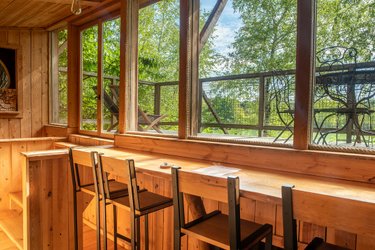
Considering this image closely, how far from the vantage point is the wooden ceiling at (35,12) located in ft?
10.5

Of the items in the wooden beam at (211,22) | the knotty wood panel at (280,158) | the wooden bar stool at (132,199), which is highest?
the wooden beam at (211,22)

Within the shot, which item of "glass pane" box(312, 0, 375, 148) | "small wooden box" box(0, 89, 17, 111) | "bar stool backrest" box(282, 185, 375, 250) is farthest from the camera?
"small wooden box" box(0, 89, 17, 111)

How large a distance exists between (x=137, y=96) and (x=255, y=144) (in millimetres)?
1475

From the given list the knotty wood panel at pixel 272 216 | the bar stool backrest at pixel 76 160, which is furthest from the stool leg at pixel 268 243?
the bar stool backrest at pixel 76 160

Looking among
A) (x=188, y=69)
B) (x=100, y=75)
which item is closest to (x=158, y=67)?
(x=188, y=69)

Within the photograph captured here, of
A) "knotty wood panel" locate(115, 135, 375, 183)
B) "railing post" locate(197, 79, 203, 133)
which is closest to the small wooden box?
"knotty wood panel" locate(115, 135, 375, 183)

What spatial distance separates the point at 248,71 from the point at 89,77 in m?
2.27

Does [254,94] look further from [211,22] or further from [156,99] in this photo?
[156,99]

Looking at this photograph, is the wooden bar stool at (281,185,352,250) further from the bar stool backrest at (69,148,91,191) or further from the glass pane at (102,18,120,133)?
the glass pane at (102,18,120,133)

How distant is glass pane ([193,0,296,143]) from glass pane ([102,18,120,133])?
1.22 meters

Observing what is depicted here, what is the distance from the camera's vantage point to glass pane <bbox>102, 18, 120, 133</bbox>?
10.6 ft

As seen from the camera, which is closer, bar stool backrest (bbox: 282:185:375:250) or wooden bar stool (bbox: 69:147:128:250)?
bar stool backrest (bbox: 282:185:375:250)

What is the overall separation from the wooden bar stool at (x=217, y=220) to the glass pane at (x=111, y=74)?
196 centimetres

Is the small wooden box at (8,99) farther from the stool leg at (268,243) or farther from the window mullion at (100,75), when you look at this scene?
the stool leg at (268,243)
